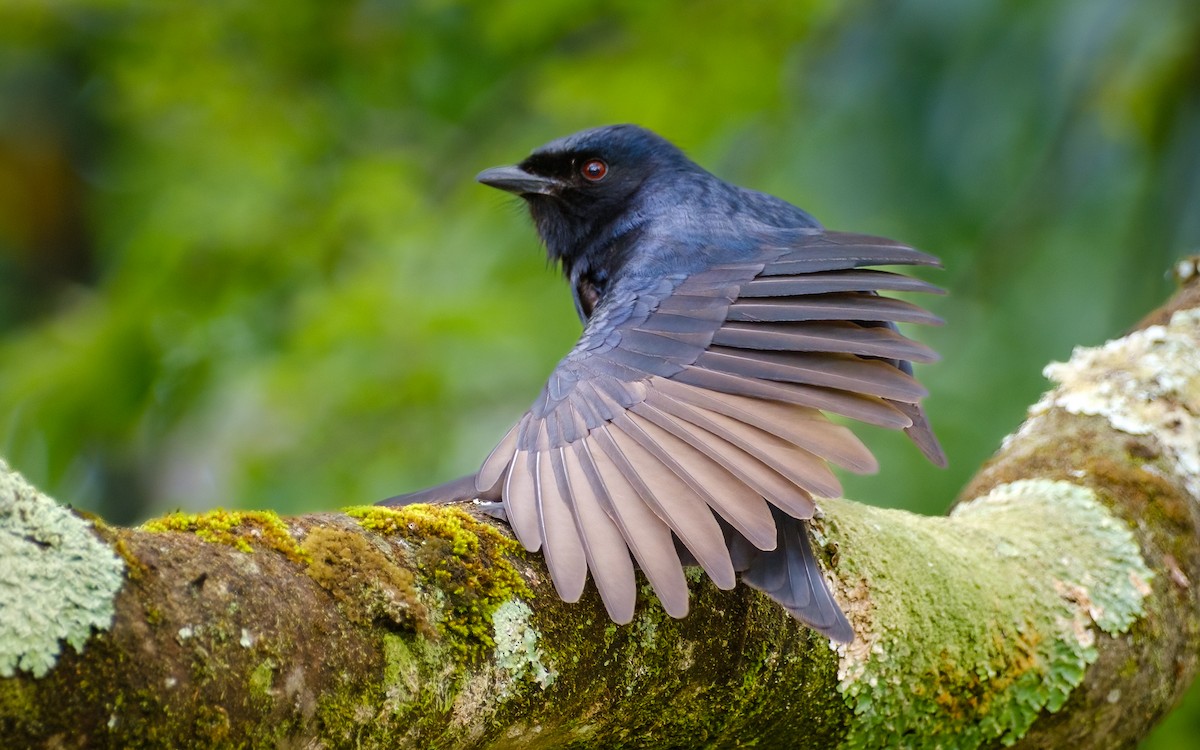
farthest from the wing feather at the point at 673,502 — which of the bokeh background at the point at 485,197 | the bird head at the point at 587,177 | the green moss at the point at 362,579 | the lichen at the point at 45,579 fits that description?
the bokeh background at the point at 485,197

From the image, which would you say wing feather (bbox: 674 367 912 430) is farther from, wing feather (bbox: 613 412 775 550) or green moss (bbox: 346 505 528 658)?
green moss (bbox: 346 505 528 658)

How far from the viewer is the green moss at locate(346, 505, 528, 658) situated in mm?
1668

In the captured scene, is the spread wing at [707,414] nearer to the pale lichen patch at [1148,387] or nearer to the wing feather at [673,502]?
the wing feather at [673,502]

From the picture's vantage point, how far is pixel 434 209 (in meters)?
6.04

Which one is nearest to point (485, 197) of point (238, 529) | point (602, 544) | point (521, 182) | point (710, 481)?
point (521, 182)

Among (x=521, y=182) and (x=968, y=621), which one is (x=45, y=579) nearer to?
(x=968, y=621)

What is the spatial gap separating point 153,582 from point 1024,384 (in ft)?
14.8

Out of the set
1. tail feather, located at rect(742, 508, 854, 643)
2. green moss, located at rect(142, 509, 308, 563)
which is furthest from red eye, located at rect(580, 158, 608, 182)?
green moss, located at rect(142, 509, 308, 563)

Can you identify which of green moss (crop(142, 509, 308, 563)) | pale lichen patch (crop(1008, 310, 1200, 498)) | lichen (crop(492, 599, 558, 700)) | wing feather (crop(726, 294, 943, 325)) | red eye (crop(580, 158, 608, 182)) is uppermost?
red eye (crop(580, 158, 608, 182))

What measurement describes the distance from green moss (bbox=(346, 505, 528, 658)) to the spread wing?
84 mm

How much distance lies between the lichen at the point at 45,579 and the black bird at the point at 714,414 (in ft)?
2.33

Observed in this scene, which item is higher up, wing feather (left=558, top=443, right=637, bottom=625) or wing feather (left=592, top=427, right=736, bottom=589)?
wing feather (left=592, top=427, right=736, bottom=589)

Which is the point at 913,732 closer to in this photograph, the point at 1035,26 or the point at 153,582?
the point at 153,582

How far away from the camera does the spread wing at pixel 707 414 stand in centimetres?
198
